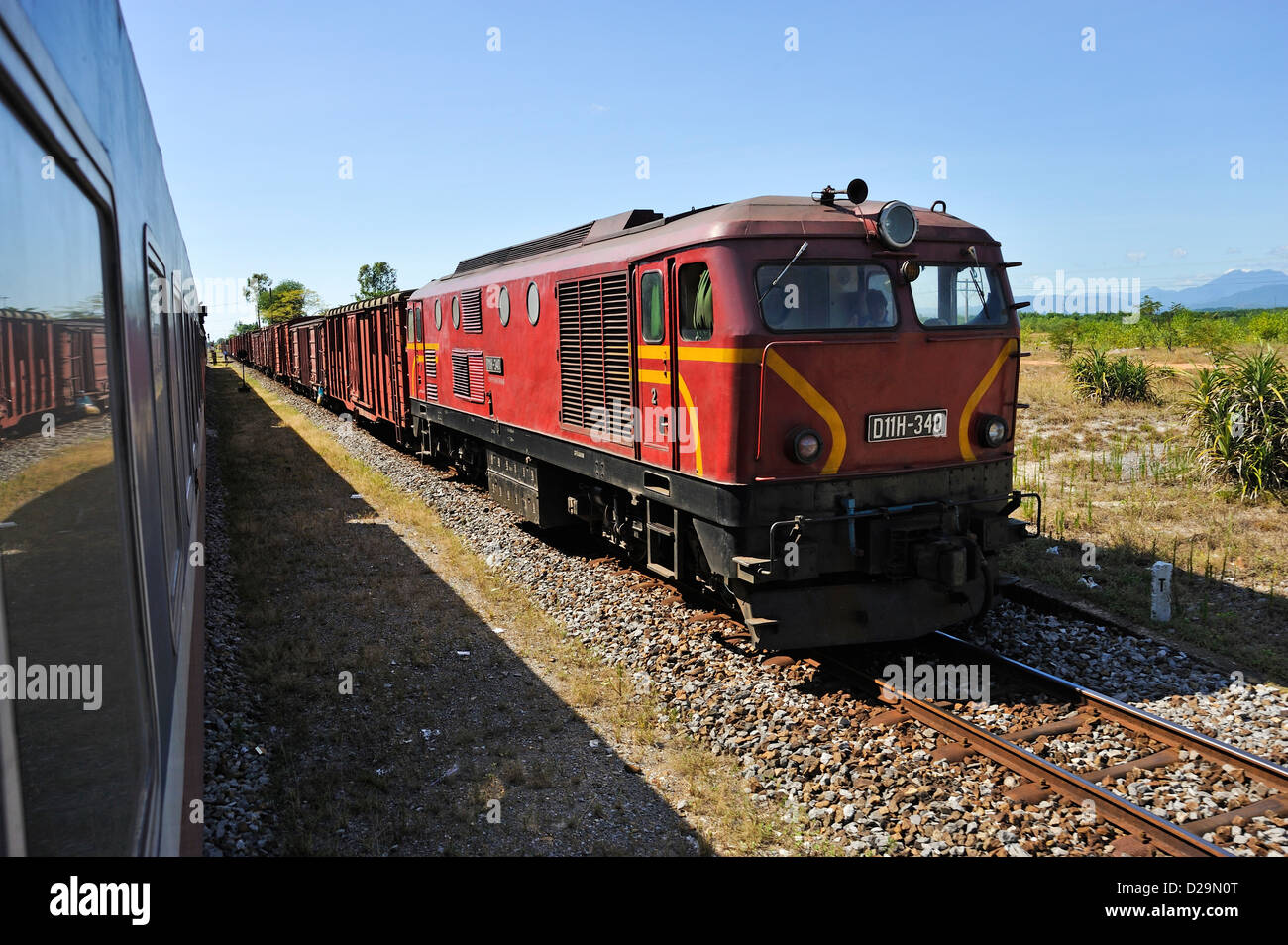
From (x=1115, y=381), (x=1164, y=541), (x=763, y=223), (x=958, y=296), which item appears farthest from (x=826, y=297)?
(x=1115, y=381)

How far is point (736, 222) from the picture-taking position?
21.2 ft

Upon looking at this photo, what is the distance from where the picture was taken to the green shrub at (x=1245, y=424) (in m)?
11.3

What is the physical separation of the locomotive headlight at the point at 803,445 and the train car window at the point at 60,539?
470 cm

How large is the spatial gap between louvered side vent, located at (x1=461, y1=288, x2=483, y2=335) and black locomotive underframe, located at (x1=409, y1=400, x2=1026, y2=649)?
5.56m

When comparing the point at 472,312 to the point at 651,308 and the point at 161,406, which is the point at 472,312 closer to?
the point at 651,308

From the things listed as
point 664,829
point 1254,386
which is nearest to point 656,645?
point 664,829

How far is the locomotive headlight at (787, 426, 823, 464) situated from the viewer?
21.3 feet

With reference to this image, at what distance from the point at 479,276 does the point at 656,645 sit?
7068mm

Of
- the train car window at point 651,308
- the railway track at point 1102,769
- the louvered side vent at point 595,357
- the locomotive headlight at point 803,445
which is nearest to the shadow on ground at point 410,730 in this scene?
the railway track at point 1102,769

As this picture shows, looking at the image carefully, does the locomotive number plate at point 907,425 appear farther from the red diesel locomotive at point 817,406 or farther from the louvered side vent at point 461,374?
the louvered side vent at point 461,374

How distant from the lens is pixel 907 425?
691 centimetres

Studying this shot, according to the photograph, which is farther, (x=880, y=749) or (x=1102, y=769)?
(x=880, y=749)

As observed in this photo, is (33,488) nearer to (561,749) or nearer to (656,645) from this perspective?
(561,749)

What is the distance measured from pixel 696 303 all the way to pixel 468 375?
6883 millimetres
